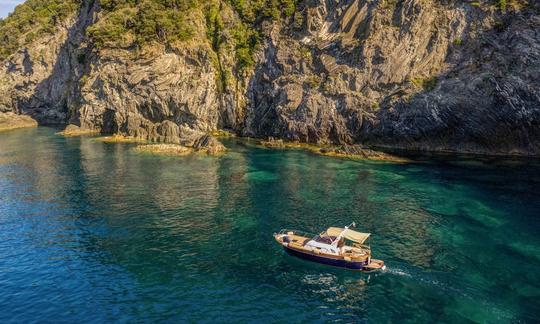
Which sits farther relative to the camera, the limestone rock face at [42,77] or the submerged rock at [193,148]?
the limestone rock face at [42,77]

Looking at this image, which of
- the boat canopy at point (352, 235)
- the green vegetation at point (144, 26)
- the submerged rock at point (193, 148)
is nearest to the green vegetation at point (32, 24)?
the green vegetation at point (144, 26)

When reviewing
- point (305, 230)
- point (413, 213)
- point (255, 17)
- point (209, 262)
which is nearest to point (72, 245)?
point (209, 262)

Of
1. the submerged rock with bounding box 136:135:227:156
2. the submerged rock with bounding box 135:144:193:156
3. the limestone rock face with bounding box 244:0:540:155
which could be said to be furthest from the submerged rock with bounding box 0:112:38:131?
the limestone rock face with bounding box 244:0:540:155

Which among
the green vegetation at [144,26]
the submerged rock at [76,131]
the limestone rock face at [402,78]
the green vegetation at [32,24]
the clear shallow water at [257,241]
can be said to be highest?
the green vegetation at [32,24]

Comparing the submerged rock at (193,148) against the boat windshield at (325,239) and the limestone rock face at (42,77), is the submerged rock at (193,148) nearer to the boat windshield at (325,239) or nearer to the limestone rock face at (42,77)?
the boat windshield at (325,239)

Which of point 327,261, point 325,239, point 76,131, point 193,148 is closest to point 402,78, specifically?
point 193,148

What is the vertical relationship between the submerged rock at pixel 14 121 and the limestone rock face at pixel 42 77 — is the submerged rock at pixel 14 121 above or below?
below
